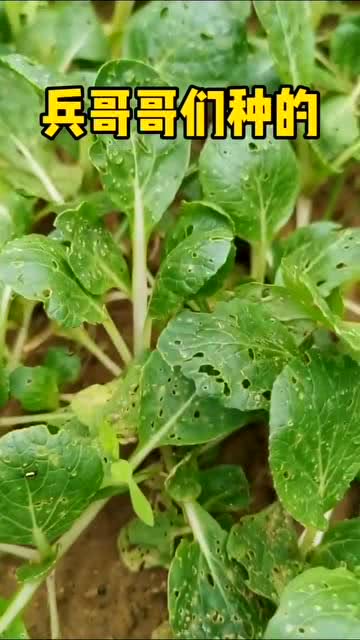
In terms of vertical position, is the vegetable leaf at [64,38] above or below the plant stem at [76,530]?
above

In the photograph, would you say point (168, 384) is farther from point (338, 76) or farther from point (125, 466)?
point (338, 76)

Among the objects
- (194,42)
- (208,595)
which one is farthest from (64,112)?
(208,595)

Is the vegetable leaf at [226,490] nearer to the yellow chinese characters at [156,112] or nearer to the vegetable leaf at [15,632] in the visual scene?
the vegetable leaf at [15,632]

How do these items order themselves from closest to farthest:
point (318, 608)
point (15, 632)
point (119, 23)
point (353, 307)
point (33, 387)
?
point (318, 608) → point (15, 632) → point (33, 387) → point (353, 307) → point (119, 23)

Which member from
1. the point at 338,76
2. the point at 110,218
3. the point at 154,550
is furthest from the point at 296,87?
the point at 154,550

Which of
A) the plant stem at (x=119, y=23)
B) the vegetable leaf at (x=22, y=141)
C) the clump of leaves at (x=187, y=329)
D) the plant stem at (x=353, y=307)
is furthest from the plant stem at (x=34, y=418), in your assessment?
the plant stem at (x=119, y=23)

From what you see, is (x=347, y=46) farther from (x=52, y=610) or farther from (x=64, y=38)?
(x=52, y=610)
